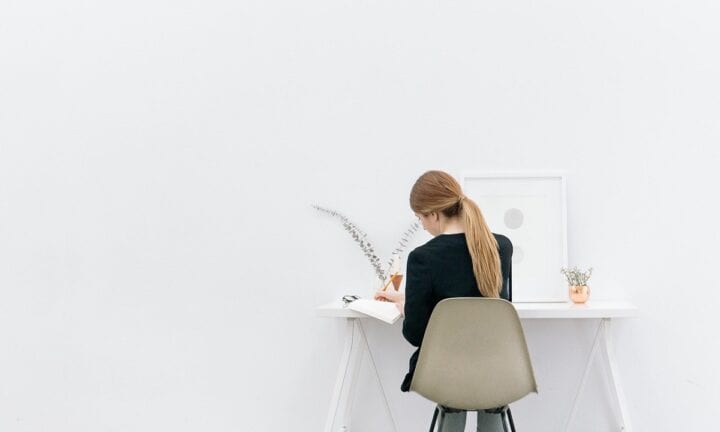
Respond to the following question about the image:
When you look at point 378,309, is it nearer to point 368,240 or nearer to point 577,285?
point 368,240

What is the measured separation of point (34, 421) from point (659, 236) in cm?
279

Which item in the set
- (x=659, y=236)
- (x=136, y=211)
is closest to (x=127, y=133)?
(x=136, y=211)

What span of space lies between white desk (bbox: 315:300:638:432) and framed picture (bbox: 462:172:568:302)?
10 cm

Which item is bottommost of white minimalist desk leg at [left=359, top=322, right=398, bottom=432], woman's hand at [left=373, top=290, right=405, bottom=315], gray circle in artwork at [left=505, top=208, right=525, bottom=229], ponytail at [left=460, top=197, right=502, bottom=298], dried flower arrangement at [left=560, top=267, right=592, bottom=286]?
white minimalist desk leg at [left=359, top=322, right=398, bottom=432]

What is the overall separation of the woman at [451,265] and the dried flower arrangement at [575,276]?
24.4 inches

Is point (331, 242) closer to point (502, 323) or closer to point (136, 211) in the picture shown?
point (136, 211)

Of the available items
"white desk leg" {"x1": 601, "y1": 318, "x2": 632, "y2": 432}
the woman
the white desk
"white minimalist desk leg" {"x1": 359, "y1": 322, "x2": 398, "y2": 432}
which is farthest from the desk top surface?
the woman

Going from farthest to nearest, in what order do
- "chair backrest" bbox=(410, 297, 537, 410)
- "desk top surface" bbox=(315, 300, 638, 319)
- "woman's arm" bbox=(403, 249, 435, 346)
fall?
"desk top surface" bbox=(315, 300, 638, 319), "woman's arm" bbox=(403, 249, 435, 346), "chair backrest" bbox=(410, 297, 537, 410)

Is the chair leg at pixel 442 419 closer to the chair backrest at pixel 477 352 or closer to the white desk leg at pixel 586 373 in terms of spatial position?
the chair backrest at pixel 477 352

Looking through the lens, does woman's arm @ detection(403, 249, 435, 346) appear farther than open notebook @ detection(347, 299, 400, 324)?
No

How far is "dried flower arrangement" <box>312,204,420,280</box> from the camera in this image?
276 cm

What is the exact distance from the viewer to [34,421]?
299cm

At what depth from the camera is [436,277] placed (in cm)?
195

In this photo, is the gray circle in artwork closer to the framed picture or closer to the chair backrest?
the framed picture
